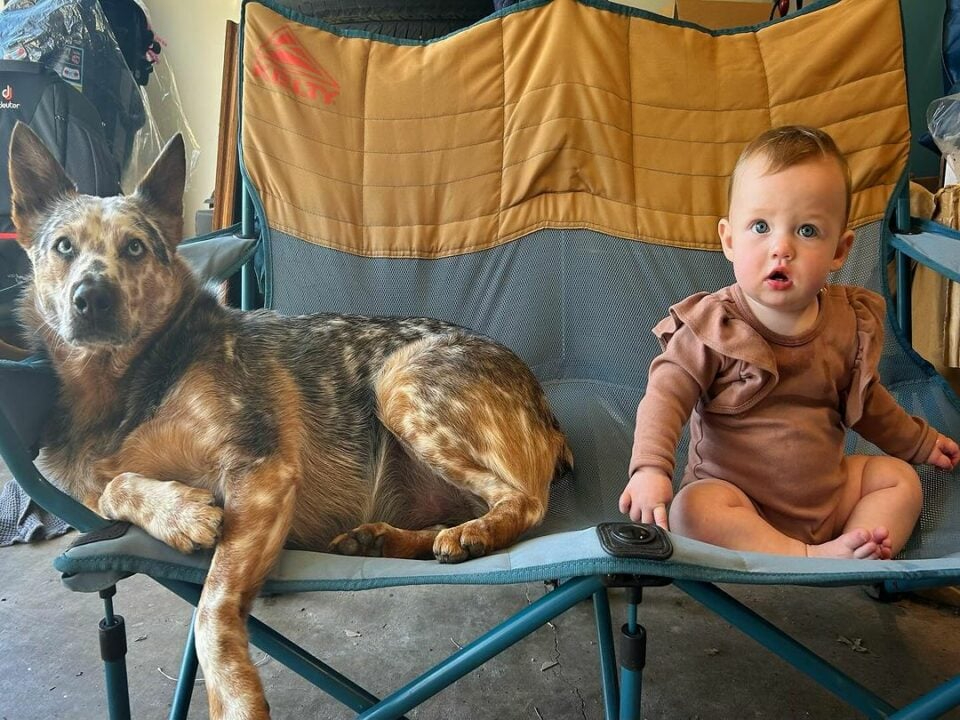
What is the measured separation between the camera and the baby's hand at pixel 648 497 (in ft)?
3.17

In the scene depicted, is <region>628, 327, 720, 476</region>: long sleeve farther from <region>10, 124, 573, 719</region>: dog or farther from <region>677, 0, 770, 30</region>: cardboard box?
<region>677, 0, 770, 30</region>: cardboard box

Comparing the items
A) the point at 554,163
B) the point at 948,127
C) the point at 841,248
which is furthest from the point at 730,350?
the point at 948,127

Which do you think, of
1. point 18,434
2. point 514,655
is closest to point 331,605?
point 514,655

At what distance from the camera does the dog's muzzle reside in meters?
0.98

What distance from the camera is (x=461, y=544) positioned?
968mm

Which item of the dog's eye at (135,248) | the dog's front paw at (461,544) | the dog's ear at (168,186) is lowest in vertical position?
the dog's front paw at (461,544)

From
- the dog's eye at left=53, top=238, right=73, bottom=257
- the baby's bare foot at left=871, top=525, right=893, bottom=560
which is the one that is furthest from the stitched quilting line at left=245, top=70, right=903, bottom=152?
the baby's bare foot at left=871, top=525, right=893, bottom=560

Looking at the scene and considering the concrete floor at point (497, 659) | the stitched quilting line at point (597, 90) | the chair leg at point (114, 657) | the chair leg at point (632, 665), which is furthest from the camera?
the stitched quilting line at point (597, 90)

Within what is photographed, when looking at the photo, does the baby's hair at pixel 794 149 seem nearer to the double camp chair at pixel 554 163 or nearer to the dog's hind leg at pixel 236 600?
the double camp chair at pixel 554 163

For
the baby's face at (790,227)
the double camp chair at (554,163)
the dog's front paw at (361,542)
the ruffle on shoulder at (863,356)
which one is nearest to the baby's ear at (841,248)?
the baby's face at (790,227)

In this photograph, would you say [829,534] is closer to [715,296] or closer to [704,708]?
[715,296]

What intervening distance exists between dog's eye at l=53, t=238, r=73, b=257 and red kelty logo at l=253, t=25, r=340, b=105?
0.80 m

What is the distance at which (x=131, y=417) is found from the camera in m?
1.05

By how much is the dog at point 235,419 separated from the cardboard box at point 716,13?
7.85 feet
